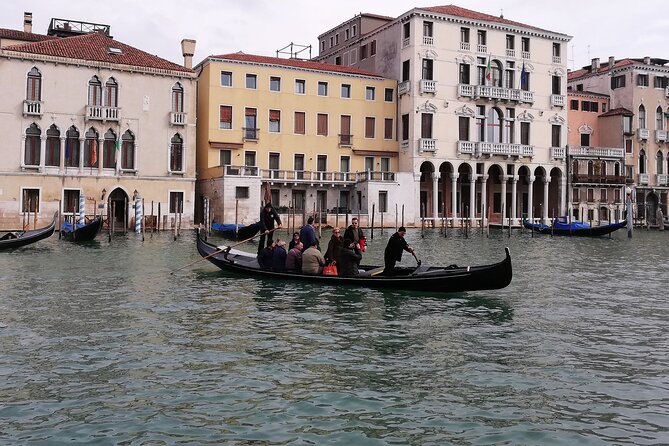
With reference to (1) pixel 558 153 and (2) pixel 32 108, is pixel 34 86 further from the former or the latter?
(1) pixel 558 153

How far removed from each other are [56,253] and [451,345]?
46.7 feet

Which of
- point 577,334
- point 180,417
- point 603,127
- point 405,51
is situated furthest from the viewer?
point 603,127

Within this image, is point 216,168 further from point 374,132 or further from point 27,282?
point 27,282

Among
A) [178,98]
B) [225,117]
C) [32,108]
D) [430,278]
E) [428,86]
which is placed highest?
[428,86]

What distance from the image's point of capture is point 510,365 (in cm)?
686

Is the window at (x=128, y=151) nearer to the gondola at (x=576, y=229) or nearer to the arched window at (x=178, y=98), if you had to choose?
the arched window at (x=178, y=98)

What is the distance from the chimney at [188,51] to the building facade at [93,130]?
4.83 feet

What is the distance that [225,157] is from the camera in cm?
3388

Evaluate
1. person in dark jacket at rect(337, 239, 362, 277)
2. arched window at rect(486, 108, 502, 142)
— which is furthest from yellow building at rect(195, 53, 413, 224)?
person in dark jacket at rect(337, 239, 362, 277)

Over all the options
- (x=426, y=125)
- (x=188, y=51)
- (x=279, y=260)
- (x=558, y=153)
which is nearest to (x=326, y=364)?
(x=279, y=260)

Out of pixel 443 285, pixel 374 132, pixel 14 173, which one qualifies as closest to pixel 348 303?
pixel 443 285

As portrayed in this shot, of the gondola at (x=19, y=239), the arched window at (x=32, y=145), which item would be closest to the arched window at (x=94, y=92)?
the arched window at (x=32, y=145)

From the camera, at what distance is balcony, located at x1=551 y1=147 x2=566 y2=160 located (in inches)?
1591

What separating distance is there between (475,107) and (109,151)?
19.2m
